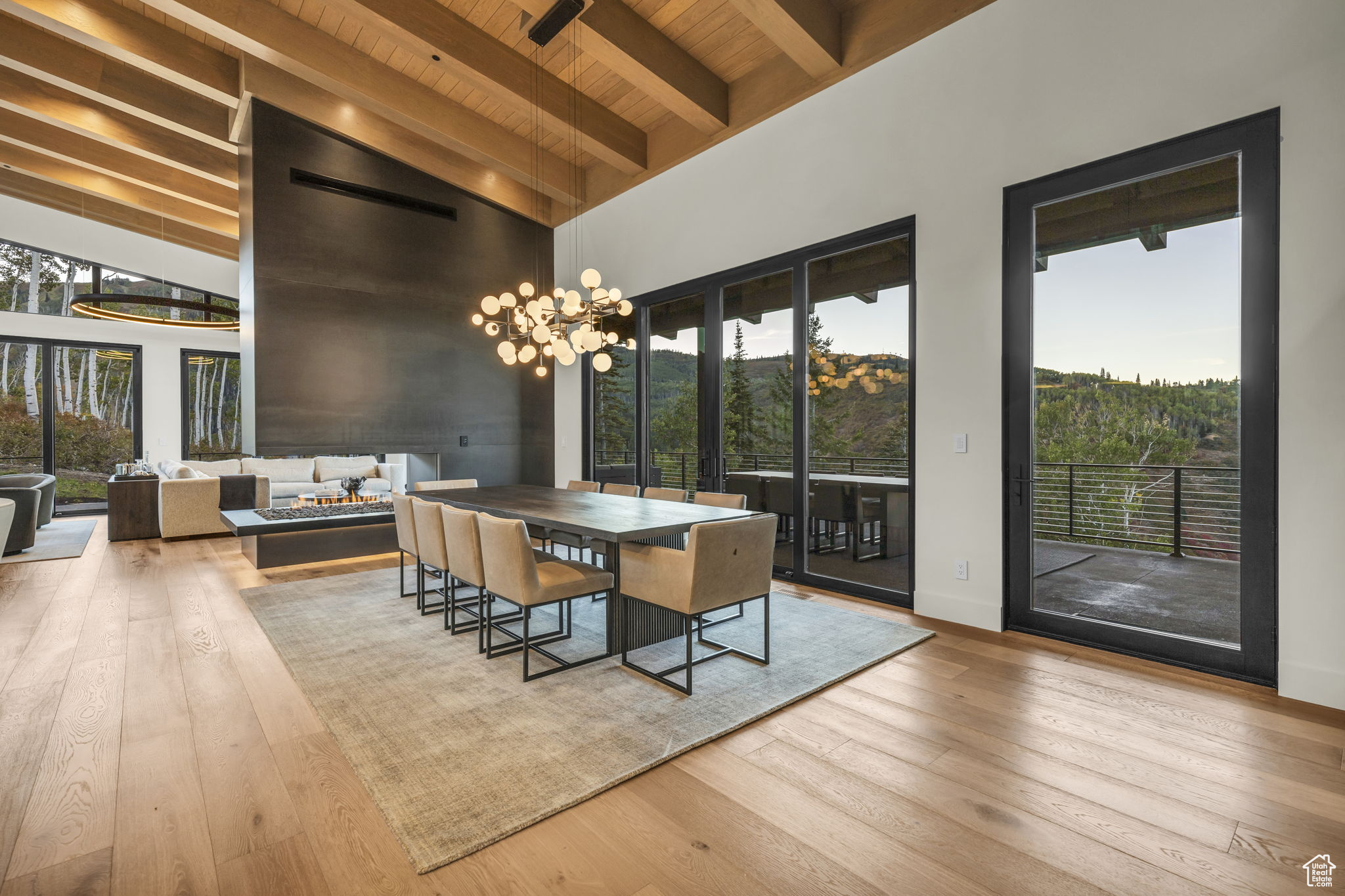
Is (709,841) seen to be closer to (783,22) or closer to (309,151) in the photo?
(783,22)

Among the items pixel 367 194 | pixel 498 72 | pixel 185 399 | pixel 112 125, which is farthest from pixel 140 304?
pixel 498 72

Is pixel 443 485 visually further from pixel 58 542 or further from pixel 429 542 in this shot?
pixel 58 542

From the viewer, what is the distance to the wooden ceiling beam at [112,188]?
708cm

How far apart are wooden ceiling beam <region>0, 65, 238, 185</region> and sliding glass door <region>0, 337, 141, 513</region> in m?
3.85

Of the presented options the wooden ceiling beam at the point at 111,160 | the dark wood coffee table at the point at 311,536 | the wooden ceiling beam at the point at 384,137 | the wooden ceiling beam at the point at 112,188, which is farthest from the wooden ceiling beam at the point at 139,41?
the dark wood coffee table at the point at 311,536

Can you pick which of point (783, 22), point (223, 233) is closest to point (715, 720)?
point (783, 22)

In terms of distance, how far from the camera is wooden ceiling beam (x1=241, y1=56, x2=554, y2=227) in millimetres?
5398

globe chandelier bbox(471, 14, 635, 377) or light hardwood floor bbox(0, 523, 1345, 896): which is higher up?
globe chandelier bbox(471, 14, 635, 377)

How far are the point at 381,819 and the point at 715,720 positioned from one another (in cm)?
123

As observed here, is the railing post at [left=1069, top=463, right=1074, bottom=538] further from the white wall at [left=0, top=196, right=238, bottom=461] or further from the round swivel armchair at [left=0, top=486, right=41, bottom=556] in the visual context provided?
the white wall at [left=0, top=196, right=238, bottom=461]

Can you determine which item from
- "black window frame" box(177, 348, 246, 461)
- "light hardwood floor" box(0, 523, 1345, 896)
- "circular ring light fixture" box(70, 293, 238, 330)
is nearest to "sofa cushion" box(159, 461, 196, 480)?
"circular ring light fixture" box(70, 293, 238, 330)

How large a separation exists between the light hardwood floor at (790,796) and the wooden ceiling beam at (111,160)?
630 cm

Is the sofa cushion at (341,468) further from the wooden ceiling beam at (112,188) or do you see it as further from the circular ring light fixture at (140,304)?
the wooden ceiling beam at (112,188)

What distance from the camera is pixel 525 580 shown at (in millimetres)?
2848
